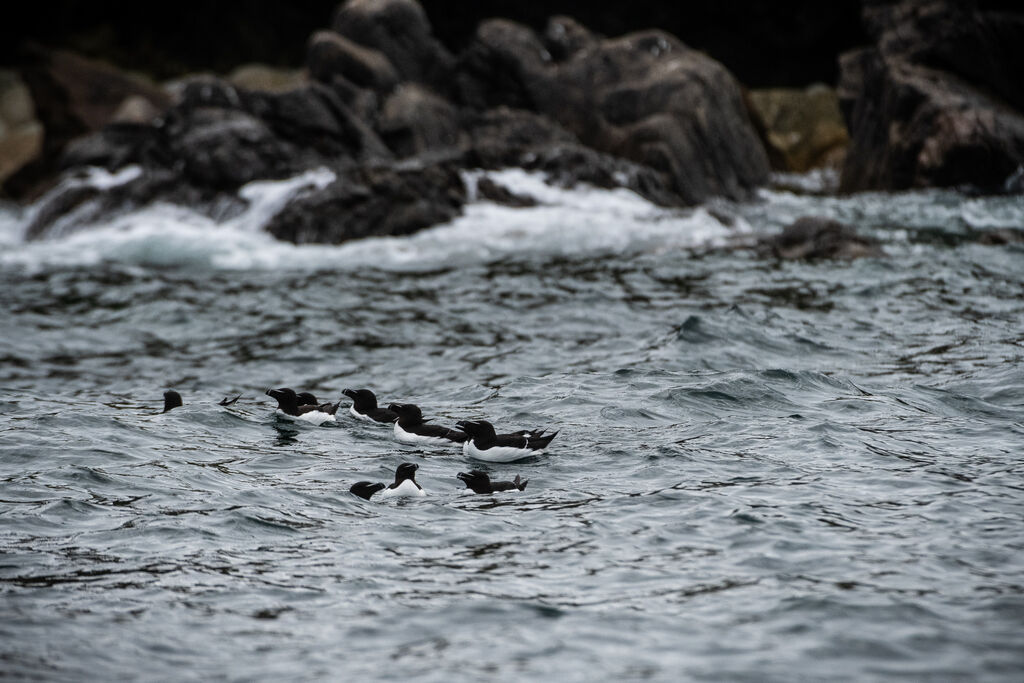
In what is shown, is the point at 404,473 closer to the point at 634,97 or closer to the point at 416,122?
the point at 416,122

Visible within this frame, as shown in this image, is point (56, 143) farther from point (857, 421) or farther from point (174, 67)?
point (857, 421)

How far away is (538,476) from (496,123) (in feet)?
72.3

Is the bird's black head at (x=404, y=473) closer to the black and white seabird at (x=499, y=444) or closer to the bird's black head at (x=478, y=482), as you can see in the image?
the bird's black head at (x=478, y=482)

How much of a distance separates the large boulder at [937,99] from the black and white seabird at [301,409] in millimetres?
20735

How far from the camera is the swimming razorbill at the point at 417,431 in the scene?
10.6 m

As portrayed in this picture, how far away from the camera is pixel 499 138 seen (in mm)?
29609

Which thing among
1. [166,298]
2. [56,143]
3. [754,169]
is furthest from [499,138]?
[56,143]

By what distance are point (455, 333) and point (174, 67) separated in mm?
42277

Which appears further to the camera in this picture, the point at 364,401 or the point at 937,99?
the point at 937,99

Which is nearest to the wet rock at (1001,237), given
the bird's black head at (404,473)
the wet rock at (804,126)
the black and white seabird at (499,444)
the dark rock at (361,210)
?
the dark rock at (361,210)

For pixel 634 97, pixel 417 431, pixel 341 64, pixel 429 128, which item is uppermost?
pixel 341 64

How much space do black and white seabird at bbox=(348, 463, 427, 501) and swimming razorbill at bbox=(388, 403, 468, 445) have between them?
5.25 feet

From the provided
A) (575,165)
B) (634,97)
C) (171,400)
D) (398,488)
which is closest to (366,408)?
(171,400)

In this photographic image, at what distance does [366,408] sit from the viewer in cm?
1175
